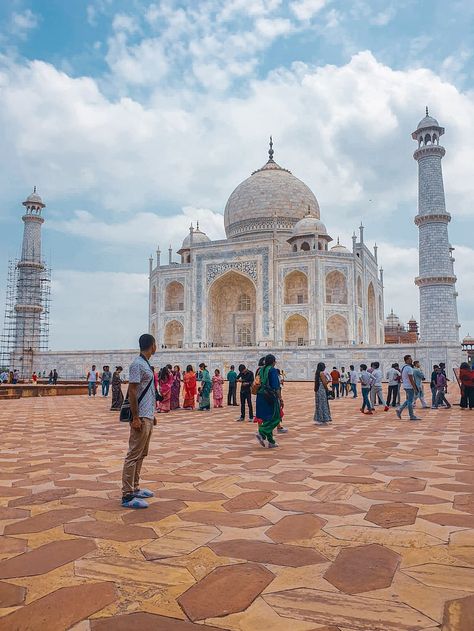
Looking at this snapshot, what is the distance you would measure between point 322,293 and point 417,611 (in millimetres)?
25830

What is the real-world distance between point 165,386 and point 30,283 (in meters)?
23.0

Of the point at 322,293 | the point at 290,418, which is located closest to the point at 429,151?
the point at 322,293

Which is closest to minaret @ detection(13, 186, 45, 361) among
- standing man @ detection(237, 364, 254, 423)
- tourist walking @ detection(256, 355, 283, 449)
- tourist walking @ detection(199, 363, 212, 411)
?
tourist walking @ detection(199, 363, 212, 411)

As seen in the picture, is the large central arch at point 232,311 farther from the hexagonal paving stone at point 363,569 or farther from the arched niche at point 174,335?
the hexagonal paving stone at point 363,569

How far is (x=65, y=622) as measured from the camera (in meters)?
1.70

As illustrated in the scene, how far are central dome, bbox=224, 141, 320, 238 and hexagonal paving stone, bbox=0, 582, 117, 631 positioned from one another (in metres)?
30.0

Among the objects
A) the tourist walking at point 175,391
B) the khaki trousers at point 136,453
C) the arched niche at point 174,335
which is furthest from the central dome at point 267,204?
the khaki trousers at point 136,453

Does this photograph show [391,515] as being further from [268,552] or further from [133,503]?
[133,503]

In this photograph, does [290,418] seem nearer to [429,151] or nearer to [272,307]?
[429,151]

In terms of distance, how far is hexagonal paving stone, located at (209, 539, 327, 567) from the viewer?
2.23 meters

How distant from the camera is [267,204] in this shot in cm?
3262

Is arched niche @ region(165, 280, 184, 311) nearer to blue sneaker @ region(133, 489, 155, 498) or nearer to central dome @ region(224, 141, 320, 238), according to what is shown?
central dome @ region(224, 141, 320, 238)

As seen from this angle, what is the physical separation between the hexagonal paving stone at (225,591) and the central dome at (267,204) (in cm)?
2975

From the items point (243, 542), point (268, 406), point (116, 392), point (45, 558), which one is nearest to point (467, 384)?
point (268, 406)
